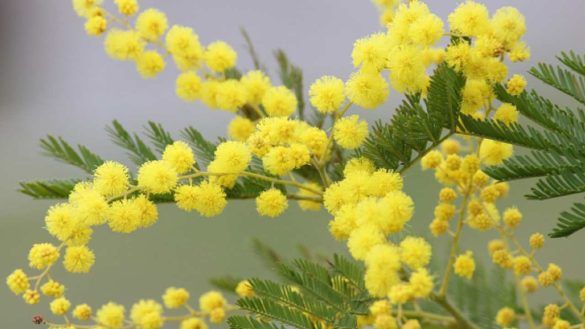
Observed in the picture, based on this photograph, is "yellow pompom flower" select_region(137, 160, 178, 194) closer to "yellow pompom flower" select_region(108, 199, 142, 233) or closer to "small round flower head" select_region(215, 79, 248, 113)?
"yellow pompom flower" select_region(108, 199, 142, 233)

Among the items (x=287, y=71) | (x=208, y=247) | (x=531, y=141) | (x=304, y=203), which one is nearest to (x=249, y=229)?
(x=208, y=247)

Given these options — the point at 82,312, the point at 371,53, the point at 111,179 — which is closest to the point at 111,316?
the point at 82,312

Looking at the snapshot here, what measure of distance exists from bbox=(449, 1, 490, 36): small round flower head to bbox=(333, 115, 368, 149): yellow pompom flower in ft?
0.24

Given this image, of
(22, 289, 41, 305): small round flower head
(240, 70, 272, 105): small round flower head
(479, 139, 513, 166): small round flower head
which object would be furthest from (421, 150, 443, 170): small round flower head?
(22, 289, 41, 305): small round flower head

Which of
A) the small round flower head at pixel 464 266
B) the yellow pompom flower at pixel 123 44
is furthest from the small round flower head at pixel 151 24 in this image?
the small round flower head at pixel 464 266

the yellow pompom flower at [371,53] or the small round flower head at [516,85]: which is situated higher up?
the yellow pompom flower at [371,53]

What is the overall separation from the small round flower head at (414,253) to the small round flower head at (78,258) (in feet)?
0.55

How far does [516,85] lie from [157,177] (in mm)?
193

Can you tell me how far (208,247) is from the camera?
5.71 feet

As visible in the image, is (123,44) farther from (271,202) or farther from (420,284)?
(420,284)

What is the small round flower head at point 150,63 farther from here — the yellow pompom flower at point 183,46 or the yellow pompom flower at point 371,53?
the yellow pompom flower at point 371,53

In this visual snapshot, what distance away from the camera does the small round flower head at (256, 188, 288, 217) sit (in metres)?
0.46

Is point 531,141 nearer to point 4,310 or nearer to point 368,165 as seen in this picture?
point 368,165

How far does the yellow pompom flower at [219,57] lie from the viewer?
1.90ft
